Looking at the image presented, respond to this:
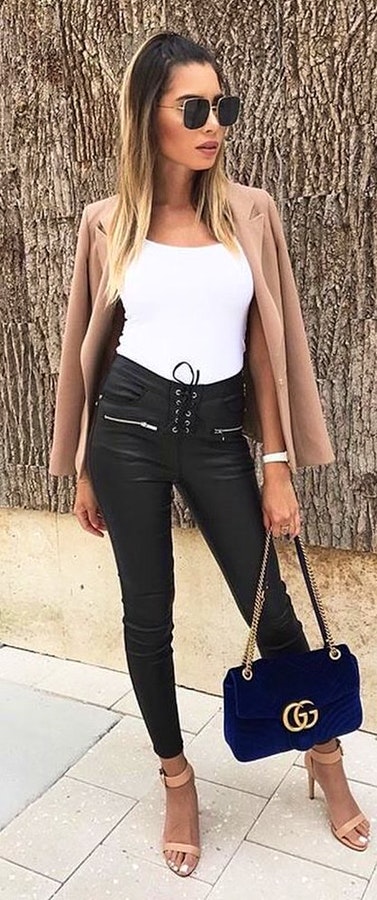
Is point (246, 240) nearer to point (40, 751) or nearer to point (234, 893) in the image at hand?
point (234, 893)

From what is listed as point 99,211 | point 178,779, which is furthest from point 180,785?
point 99,211

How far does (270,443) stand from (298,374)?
7.4 inches

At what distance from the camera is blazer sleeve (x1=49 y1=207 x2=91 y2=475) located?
203cm

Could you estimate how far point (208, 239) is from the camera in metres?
1.89

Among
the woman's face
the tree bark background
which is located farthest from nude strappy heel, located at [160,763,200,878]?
the woman's face

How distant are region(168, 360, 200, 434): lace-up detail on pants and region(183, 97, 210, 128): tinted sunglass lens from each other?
0.51m

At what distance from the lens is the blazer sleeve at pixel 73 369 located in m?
2.03

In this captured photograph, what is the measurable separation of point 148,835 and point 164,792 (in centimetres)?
19

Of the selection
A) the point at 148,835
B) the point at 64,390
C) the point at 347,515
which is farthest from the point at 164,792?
the point at 64,390

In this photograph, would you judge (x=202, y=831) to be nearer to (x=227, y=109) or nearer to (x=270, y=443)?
(x=270, y=443)

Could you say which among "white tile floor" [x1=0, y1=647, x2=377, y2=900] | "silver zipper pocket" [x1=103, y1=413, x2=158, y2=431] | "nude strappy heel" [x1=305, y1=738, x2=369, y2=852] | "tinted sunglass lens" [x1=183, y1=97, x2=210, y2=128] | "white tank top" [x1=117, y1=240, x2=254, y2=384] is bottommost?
"white tile floor" [x1=0, y1=647, x2=377, y2=900]

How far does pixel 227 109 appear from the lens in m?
1.79

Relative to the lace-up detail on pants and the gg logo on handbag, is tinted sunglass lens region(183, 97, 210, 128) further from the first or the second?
the gg logo on handbag

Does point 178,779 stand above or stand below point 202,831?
above
